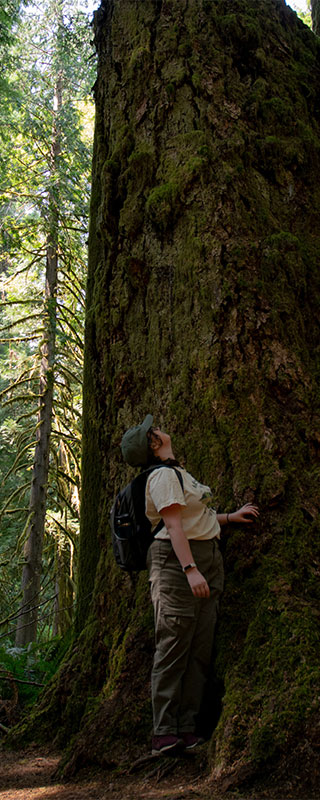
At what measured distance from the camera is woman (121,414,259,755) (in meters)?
3.07

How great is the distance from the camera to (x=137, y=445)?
3.45 m

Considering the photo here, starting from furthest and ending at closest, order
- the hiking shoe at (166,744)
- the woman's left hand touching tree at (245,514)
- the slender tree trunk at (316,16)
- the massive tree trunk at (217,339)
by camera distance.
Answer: the slender tree trunk at (316,16), the woman's left hand touching tree at (245,514), the massive tree trunk at (217,339), the hiking shoe at (166,744)

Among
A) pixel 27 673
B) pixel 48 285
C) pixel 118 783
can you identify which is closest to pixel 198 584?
pixel 118 783

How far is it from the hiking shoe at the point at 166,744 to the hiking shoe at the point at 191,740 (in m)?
0.04

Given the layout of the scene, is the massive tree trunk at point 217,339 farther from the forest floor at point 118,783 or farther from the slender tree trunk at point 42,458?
the slender tree trunk at point 42,458

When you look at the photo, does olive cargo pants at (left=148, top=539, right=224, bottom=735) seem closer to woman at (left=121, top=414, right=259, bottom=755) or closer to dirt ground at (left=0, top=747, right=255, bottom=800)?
woman at (left=121, top=414, right=259, bottom=755)

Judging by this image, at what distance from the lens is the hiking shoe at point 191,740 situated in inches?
119

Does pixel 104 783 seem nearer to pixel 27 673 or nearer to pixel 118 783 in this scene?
pixel 118 783

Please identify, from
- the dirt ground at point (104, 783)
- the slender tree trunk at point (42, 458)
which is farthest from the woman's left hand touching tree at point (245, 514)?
the slender tree trunk at point (42, 458)

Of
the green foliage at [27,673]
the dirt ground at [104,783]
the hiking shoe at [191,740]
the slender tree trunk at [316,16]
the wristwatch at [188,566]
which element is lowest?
the green foliage at [27,673]

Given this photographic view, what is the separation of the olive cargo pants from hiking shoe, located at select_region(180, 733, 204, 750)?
0.02m

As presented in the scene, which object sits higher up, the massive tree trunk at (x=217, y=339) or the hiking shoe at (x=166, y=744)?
the massive tree trunk at (x=217, y=339)

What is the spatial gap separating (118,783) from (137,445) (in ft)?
5.81

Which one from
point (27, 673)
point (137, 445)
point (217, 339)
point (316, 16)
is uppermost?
point (316, 16)
